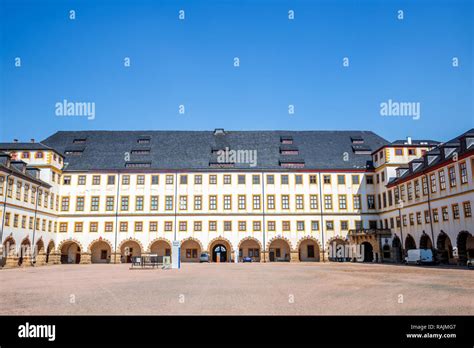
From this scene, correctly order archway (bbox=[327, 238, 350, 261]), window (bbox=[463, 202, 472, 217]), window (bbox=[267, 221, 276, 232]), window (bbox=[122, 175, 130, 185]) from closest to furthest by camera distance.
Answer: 1. window (bbox=[463, 202, 472, 217])
2. archway (bbox=[327, 238, 350, 261])
3. window (bbox=[267, 221, 276, 232])
4. window (bbox=[122, 175, 130, 185])

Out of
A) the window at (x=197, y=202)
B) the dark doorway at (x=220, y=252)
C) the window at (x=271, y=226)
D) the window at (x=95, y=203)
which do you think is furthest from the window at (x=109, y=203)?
the window at (x=271, y=226)

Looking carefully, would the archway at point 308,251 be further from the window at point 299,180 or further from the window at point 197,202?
the window at point 197,202

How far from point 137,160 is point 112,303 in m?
46.4

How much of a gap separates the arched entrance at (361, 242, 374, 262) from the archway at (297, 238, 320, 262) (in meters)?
6.28

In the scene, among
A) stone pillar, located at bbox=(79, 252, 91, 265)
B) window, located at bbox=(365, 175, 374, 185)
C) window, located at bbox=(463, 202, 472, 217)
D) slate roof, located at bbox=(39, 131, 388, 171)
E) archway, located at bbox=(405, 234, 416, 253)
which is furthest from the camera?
slate roof, located at bbox=(39, 131, 388, 171)

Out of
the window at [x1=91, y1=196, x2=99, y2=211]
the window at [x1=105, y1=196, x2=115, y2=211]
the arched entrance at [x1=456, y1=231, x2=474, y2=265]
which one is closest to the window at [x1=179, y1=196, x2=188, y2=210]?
the window at [x1=105, y1=196, x2=115, y2=211]

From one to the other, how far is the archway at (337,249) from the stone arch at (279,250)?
541 centimetres

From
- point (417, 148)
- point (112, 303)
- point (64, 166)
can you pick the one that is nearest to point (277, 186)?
point (417, 148)

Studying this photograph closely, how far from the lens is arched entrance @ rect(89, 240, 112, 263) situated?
182 feet

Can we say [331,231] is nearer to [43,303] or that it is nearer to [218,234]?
[218,234]

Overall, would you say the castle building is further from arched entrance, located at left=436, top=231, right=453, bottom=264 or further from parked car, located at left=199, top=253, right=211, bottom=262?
arched entrance, located at left=436, top=231, right=453, bottom=264

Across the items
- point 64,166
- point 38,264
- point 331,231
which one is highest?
point 64,166

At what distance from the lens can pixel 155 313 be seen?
418 inches

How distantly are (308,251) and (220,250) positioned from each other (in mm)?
12144
